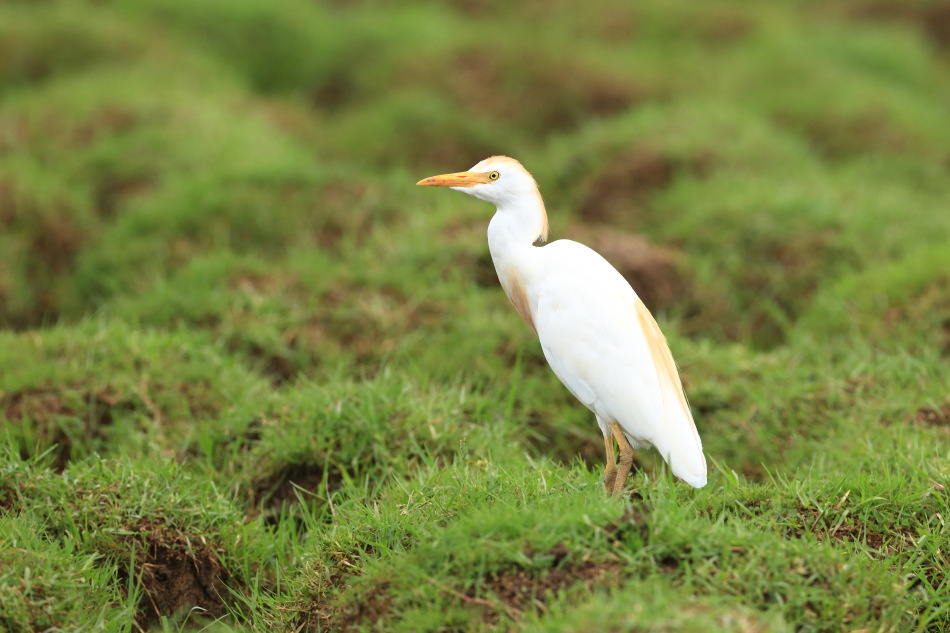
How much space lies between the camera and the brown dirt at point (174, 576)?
3203 mm

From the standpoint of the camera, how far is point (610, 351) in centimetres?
321

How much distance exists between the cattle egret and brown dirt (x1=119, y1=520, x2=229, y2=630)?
1247 mm

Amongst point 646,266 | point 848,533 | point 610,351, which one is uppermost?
point 610,351

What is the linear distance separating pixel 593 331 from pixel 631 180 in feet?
12.8

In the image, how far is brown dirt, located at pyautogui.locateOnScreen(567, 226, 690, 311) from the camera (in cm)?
551

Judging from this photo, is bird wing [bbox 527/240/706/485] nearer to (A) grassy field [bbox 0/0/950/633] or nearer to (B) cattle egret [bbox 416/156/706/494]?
(B) cattle egret [bbox 416/156/706/494]

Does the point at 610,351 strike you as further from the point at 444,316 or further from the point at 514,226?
the point at 444,316

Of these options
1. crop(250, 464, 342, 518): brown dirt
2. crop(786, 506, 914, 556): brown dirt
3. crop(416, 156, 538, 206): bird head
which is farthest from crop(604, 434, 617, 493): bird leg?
crop(250, 464, 342, 518): brown dirt

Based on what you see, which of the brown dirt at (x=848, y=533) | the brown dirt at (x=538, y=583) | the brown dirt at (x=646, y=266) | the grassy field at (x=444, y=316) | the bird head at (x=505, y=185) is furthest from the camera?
the brown dirt at (x=646, y=266)

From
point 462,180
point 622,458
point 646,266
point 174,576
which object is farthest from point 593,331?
point 646,266

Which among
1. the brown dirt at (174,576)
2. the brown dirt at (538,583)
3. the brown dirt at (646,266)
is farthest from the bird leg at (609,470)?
the brown dirt at (646,266)

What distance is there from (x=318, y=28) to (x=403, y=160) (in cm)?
241

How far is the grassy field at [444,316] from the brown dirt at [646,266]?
0.07 feet

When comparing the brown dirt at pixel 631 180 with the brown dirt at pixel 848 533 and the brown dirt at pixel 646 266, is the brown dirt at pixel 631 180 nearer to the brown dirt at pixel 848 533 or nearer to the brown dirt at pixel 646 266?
the brown dirt at pixel 646 266
